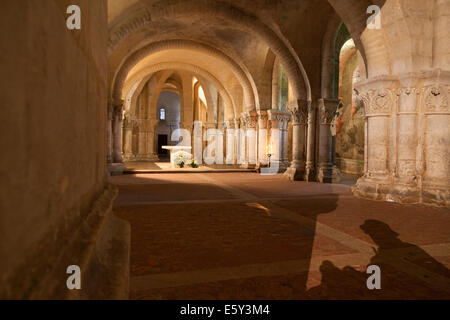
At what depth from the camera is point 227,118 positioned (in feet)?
66.6

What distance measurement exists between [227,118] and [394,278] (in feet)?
59.5

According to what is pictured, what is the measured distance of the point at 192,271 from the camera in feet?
8.84

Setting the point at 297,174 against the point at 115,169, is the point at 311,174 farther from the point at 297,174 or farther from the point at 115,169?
the point at 115,169

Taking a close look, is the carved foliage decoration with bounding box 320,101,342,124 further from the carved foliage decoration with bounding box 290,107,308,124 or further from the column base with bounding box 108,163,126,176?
the column base with bounding box 108,163,126,176

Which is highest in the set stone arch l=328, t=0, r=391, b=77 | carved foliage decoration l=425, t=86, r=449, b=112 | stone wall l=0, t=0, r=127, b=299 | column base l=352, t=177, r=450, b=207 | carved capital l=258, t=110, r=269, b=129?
stone arch l=328, t=0, r=391, b=77

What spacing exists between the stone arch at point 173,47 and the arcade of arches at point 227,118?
0.20 feet

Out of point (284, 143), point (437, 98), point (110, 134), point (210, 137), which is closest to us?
point (437, 98)

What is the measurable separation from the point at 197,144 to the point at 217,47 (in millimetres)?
10996

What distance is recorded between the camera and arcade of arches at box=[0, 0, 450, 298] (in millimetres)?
1066

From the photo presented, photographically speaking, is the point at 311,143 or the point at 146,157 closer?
the point at 311,143

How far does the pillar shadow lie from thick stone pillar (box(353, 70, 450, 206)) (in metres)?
3.46

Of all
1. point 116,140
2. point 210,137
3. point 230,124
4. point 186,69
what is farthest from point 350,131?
point 116,140

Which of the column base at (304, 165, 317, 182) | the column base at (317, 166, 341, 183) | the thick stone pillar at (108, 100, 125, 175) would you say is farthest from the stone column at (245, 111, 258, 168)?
the thick stone pillar at (108, 100, 125, 175)
